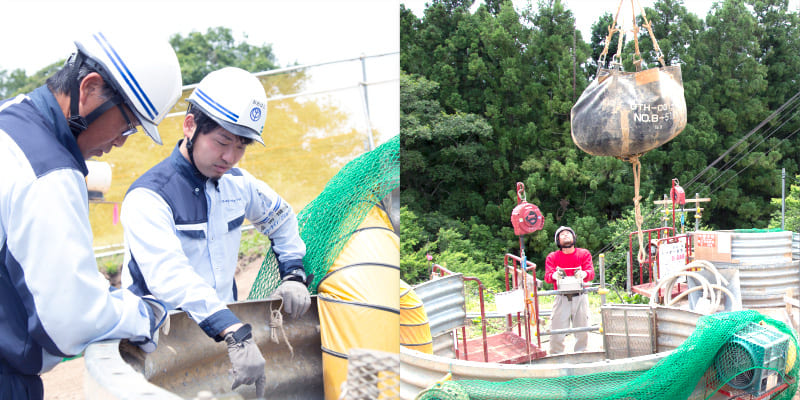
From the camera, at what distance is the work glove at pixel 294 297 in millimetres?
1983

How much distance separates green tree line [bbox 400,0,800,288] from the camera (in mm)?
2354

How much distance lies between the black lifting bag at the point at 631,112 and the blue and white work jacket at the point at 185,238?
168 cm

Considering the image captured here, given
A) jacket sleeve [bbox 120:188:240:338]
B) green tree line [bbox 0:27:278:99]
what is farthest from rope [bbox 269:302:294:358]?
green tree line [bbox 0:27:278:99]

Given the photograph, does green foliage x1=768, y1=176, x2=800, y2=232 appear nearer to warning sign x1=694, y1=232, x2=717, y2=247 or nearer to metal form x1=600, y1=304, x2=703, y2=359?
warning sign x1=694, y1=232, x2=717, y2=247

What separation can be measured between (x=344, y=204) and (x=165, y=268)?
2.37 ft

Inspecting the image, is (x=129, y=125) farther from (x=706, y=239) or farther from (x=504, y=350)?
(x=706, y=239)

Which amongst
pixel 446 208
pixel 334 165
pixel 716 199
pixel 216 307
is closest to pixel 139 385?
pixel 216 307

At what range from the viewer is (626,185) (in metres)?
3.01

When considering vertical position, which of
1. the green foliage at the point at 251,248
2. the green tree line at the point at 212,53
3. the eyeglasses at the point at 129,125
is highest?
the green tree line at the point at 212,53

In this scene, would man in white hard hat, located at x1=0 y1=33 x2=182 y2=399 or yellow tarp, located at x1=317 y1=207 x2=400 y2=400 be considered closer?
man in white hard hat, located at x1=0 y1=33 x2=182 y2=399

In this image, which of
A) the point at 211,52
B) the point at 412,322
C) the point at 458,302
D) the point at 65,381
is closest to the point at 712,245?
the point at 458,302

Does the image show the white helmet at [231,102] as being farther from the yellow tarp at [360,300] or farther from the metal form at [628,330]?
the metal form at [628,330]

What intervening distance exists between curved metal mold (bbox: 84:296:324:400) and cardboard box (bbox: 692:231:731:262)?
2351mm

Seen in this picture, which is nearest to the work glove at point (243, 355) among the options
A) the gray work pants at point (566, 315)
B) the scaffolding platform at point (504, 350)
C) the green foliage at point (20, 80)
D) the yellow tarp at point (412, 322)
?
the yellow tarp at point (412, 322)
